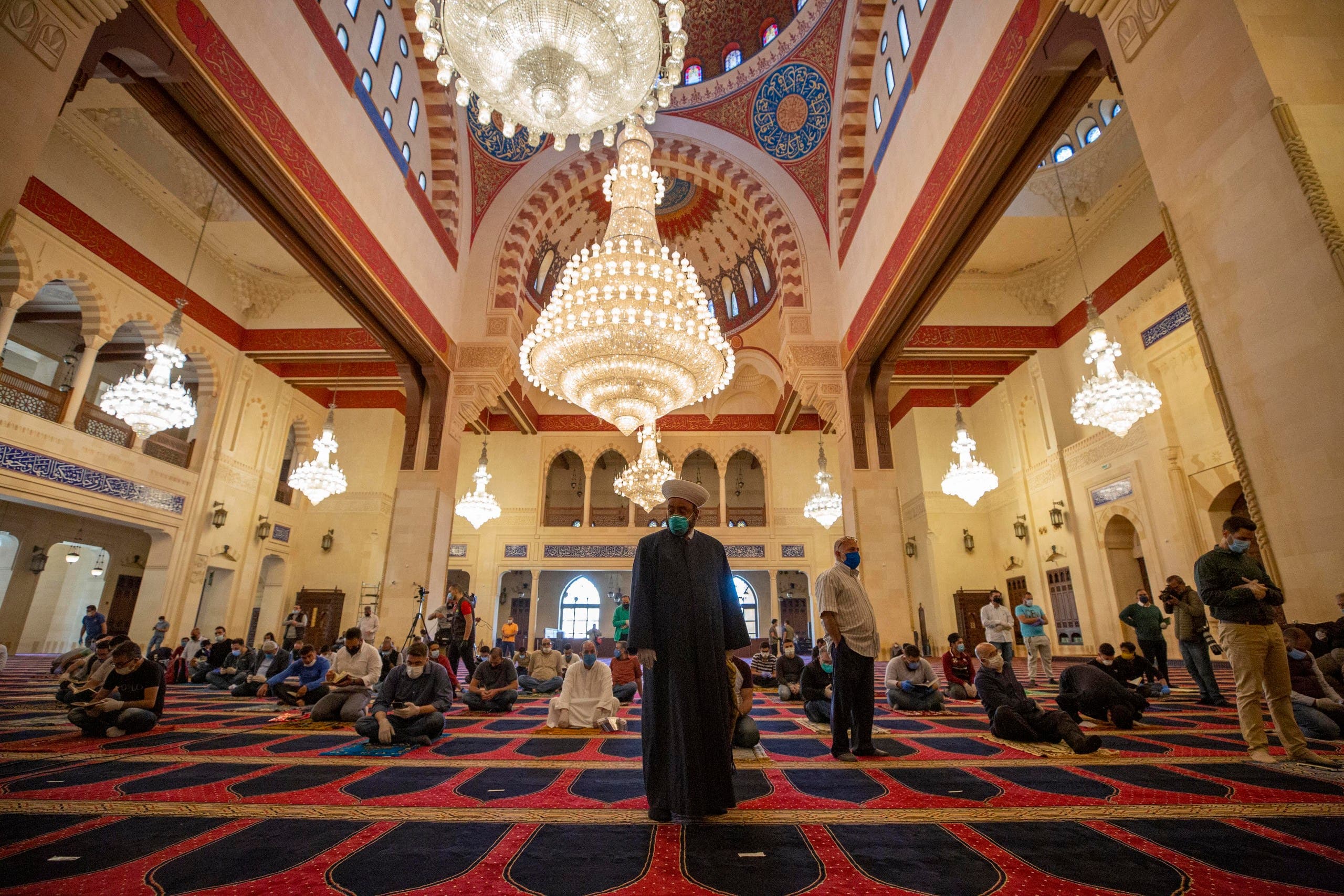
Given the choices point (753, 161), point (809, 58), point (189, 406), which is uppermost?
point (809, 58)

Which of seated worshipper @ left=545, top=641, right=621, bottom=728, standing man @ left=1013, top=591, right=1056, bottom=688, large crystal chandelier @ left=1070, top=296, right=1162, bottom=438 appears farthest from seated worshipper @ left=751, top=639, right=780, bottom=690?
large crystal chandelier @ left=1070, top=296, right=1162, bottom=438

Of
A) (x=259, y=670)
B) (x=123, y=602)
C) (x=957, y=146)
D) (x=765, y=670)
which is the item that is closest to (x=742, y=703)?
(x=957, y=146)

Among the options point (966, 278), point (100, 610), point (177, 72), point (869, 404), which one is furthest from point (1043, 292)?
point (100, 610)

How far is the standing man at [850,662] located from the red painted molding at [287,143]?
15.3 feet

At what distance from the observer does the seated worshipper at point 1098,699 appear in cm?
308

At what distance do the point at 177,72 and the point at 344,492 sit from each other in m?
8.10

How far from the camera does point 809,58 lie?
765 centimetres

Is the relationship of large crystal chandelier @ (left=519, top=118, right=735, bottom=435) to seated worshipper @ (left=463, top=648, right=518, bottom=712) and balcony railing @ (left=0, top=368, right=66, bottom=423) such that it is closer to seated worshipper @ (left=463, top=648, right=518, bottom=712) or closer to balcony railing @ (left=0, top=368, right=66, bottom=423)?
seated worshipper @ (left=463, top=648, right=518, bottom=712)

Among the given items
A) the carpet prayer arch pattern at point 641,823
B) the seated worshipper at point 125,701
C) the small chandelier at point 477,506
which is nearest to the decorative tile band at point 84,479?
the small chandelier at point 477,506

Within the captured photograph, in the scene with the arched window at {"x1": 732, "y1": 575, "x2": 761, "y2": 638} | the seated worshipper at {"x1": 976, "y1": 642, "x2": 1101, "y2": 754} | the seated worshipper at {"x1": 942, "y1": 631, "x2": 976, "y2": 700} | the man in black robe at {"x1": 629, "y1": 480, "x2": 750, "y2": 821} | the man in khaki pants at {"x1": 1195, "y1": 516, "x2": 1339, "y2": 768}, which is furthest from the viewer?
the arched window at {"x1": 732, "y1": 575, "x2": 761, "y2": 638}

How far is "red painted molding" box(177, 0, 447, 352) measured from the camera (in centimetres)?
365

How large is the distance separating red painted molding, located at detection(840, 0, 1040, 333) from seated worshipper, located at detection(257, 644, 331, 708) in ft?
18.9

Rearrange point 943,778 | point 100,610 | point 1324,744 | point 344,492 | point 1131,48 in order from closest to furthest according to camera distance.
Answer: point 943,778 → point 1324,744 → point 1131,48 → point 100,610 → point 344,492

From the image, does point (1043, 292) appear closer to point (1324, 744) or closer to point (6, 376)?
point (1324, 744)
